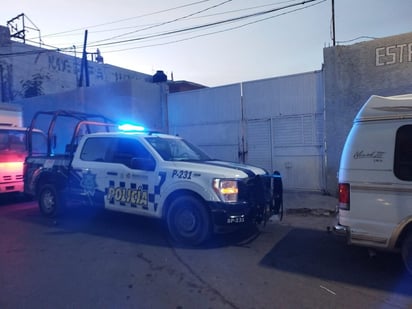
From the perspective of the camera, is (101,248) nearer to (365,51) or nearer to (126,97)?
(365,51)

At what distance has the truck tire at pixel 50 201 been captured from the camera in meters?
8.16

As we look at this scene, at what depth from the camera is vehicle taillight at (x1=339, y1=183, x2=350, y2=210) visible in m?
4.79

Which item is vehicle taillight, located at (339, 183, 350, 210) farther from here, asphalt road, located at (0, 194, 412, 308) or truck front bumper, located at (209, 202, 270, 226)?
truck front bumper, located at (209, 202, 270, 226)

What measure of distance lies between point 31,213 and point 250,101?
742cm

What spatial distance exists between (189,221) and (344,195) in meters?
2.50

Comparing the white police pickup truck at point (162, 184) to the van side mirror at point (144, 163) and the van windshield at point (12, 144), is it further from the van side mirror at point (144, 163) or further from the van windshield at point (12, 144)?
the van windshield at point (12, 144)

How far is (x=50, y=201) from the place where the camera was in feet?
27.4

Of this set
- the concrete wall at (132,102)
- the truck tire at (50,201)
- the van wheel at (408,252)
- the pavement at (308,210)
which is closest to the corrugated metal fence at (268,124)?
the pavement at (308,210)

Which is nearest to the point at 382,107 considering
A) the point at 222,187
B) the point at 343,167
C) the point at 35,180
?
the point at 343,167

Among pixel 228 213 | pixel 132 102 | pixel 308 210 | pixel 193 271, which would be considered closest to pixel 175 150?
pixel 228 213

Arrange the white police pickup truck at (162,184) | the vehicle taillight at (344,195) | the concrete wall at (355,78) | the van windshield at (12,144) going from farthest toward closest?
the van windshield at (12,144) < the concrete wall at (355,78) < the white police pickup truck at (162,184) < the vehicle taillight at (344,195)

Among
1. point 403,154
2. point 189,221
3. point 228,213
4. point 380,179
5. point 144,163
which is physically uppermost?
point 403,154

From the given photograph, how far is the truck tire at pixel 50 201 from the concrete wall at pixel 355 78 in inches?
286

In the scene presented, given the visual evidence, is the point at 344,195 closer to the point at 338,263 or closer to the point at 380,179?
the point at 380,179
